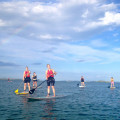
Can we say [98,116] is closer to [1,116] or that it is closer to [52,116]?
[52,116]

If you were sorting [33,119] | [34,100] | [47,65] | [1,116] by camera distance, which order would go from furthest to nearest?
[47,65] → [34,100] → [1,116] → [33,119]

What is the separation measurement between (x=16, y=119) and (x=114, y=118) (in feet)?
17.5

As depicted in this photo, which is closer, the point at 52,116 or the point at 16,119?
the point at 16,119

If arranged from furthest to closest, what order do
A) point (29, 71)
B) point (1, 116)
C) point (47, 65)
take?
point (29, 71) < point (47, 65) < point (1, 116)

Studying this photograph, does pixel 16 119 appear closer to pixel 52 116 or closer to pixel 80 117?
pixel 52 116

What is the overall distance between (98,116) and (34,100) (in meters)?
6.73

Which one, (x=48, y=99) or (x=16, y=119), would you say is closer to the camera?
(x=16, y=119)

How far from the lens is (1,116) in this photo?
28.2 ft

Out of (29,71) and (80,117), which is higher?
(29,71)

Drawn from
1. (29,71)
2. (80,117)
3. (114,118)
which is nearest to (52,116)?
(80,117)

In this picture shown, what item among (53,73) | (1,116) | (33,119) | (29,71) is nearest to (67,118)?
(33,119)

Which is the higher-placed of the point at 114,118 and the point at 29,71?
the point at 29,71

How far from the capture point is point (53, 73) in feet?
54.0

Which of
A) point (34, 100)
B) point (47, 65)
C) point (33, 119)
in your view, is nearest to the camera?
point (33, 119)
